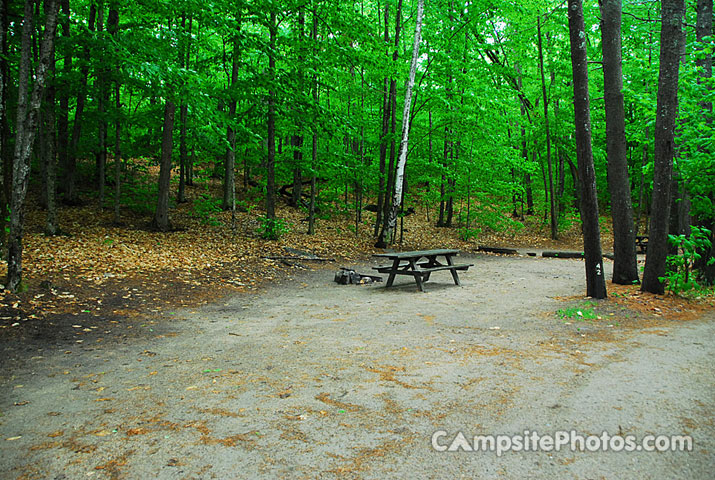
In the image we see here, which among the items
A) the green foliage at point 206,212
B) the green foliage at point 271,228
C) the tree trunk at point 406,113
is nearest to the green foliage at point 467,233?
the tree trunk at point 406,113

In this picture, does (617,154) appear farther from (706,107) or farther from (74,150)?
(74,150)

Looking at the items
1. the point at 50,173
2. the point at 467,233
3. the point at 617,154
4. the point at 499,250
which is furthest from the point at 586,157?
the point at 50,173

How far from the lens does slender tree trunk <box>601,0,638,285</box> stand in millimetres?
7910

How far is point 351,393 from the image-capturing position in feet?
11.5

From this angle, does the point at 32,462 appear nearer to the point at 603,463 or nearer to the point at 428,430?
the point at 428,430

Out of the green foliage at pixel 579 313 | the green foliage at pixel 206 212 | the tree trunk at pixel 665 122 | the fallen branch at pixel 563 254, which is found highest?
the tree trunk at pixel 665 122

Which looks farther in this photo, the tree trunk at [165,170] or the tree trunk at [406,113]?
the tree trunk at [406,113]

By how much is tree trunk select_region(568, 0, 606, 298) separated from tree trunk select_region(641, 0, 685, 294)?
0.89 m

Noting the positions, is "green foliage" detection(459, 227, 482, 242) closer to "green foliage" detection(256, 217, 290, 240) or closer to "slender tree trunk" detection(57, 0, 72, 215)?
"green foliage" detection(256, 217, 290, 240)

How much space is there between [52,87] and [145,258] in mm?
5743

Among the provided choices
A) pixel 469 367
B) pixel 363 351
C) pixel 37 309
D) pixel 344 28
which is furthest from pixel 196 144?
pixel 469 367

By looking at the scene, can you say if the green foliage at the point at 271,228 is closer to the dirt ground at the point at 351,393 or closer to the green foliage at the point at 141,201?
the green foliage at the point at 141,201

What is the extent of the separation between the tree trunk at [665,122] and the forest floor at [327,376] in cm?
99

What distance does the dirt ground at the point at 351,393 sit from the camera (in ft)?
8.17
